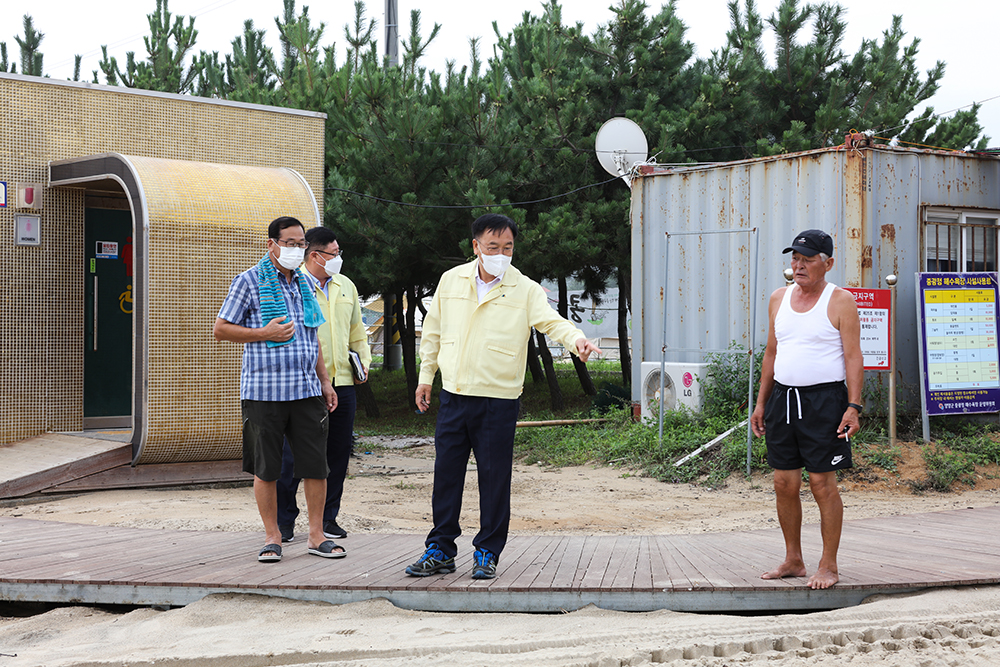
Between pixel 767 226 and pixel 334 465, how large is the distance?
6.31 m

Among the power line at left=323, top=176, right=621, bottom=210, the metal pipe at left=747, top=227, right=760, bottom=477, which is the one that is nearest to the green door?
the power line at left=323, top=176, right=621, bottom=210

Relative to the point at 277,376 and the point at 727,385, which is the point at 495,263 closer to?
the point at 277,376

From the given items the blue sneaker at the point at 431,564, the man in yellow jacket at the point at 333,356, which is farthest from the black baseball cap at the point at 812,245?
the man in yellow jacket at the point at 333,356

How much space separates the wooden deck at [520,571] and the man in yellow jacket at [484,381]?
0.18 metres

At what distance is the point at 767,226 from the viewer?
33.2 feet

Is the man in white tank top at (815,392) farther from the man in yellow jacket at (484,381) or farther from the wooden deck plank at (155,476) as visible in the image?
the wooden deck plank at (155,476)

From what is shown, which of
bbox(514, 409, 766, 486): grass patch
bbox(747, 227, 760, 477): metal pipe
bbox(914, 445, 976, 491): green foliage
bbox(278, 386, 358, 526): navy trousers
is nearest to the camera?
bbox(278, 386, 358, 526): navy trousers

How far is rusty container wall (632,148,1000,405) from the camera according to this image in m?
9.27

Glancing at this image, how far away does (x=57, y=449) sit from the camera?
26.8 feet

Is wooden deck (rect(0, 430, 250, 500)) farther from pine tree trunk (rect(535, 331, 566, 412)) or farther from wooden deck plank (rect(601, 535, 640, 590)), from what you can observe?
pine tree trunk (rect(535, 331, 566, 412))

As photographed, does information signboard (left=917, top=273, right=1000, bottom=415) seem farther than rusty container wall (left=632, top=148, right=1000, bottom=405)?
No

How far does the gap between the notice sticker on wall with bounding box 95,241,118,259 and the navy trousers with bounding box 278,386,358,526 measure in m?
5.03

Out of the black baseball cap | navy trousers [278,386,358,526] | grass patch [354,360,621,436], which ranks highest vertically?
the black baseball cap

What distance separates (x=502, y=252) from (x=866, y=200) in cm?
605
